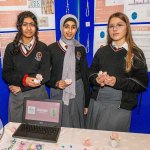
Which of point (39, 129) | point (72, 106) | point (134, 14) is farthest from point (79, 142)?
point (134, 14)

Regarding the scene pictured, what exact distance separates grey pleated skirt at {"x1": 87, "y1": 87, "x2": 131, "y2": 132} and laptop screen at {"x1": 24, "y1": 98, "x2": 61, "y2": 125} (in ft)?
2.17

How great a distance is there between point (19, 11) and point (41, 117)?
4.40 ft

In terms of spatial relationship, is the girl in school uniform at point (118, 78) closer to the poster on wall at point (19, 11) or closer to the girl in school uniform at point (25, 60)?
the girl in school uniform at point (25, 60)

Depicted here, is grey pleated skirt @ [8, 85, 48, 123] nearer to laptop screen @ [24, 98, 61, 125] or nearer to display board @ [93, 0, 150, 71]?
laptop screen @ [24, 98, 61, 125]

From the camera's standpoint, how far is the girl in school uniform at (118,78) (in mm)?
1926

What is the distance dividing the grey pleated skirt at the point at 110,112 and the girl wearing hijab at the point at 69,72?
0.28 metres

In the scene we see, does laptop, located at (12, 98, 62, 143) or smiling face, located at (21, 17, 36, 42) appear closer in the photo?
laptop, located at (12, 98, 62, 143)

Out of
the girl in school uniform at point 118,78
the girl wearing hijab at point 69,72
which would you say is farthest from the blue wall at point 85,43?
the girl in school uniform at point 118,78

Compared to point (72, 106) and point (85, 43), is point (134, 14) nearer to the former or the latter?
point (85, 43)

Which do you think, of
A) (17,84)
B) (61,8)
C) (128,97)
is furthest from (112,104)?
(61,8)

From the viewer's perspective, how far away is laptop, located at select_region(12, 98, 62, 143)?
4.83 feet

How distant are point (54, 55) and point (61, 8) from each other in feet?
1.91

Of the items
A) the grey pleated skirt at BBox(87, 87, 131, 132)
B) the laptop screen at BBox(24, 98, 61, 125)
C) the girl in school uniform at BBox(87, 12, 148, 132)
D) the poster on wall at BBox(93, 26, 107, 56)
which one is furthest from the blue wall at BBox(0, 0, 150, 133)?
the laptop screen at BBox(24, 98, 61, 125)

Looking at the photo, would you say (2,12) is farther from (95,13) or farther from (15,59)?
(95,13)
